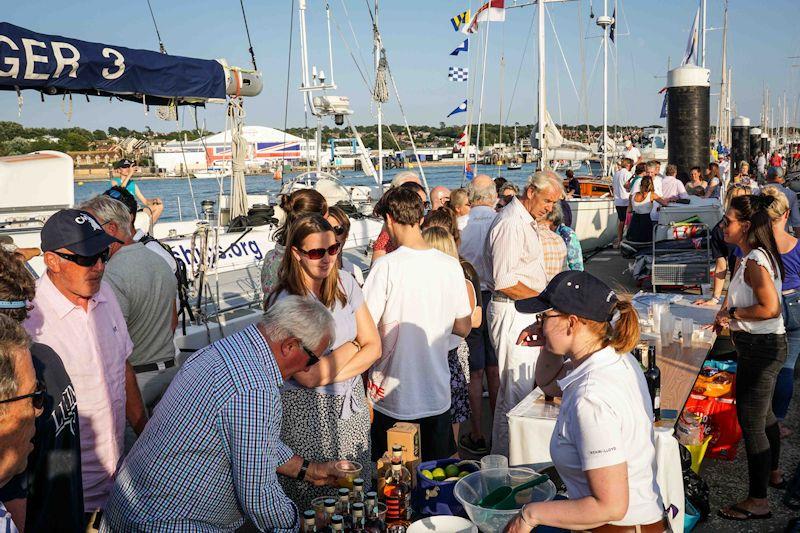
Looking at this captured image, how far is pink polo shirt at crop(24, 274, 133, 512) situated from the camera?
2736 mm

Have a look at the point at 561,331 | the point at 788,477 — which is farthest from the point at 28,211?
the point at 788,477

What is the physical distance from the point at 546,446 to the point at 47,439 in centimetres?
211

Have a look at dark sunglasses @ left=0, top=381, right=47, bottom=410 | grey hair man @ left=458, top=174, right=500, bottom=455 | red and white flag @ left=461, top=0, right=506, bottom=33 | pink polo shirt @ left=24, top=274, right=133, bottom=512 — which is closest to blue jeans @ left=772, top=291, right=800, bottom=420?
grey hair man @ left=458, top=174, right=500, bottom=455

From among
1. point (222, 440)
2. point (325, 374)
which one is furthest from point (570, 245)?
point (222, 440)

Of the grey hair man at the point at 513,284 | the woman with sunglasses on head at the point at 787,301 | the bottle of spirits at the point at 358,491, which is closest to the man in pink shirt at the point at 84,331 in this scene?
the bottle of spirits at the point at 358,491

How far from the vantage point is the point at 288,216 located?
393 cm

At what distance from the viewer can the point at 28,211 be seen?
23.4 ft

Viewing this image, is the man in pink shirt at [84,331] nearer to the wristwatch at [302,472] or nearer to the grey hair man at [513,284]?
the wristwatch at [302,472]

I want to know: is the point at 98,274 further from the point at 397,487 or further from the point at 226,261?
the point at 226,261

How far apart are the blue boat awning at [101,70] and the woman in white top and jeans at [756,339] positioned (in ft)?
15.0

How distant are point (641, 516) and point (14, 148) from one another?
8.28 metres

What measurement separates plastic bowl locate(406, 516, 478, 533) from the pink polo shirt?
4.22ft

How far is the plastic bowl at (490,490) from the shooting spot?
242 cm

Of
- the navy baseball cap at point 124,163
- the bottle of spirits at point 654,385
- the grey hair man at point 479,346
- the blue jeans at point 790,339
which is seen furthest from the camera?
the navy baseball cap at point 124,163
